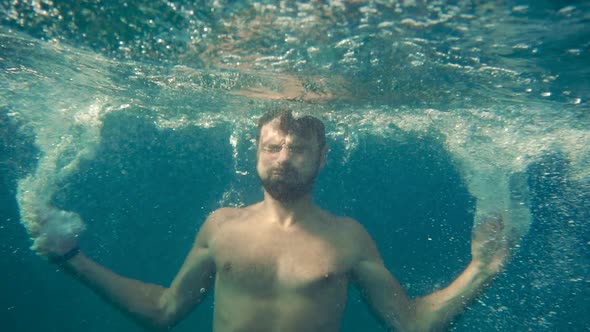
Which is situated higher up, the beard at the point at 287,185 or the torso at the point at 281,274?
the beard at the point at 287,185

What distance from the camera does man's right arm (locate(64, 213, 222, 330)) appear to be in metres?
4.29

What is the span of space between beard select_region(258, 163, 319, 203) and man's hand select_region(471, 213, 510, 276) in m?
2.12

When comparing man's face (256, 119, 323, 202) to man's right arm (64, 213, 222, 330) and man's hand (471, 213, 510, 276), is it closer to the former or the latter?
man's right arm (64, 213, 222, 330)

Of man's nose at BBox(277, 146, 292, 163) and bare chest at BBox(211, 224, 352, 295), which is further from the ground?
man's nose at BBox(277, 146, 292, 163)

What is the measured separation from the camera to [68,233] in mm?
4355

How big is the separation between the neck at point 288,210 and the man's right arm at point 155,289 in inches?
33.4

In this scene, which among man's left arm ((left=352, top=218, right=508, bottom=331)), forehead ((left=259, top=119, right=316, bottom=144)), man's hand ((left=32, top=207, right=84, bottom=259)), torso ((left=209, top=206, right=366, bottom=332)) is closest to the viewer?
man's left arm ((left=352, top=218, right=508, bottom=331))

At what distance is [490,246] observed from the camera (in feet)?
13.8

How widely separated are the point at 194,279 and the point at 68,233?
1632mm

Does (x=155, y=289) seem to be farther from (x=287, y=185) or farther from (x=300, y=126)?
(x=300, y=126)

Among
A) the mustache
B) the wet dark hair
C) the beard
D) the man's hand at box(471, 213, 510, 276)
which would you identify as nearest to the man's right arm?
the beard

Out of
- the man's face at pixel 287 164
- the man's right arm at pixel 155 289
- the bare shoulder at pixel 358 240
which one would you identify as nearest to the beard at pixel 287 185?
the man's face at pixel 287 164

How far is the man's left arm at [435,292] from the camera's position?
3902mm

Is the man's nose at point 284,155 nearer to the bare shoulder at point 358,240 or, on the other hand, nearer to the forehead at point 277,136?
the forehead at point 277,136
